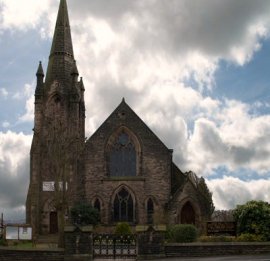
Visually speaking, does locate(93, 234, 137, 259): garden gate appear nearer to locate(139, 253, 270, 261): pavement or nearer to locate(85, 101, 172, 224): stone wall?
locate(139, 253, 270, 261): pavement

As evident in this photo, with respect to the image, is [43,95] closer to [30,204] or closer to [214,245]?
[30,204]

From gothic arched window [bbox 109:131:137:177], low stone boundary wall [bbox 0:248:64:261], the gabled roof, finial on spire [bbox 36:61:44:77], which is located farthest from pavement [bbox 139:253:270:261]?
finial on spire [bbox 36:61:44:77]

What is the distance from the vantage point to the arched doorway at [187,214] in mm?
41312

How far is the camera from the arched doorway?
41.3m

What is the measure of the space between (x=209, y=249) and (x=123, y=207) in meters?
20.4

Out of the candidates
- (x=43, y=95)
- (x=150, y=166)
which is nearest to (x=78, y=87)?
(x=43, y=95)

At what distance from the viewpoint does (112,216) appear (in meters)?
43.1

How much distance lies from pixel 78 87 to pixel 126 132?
6380mm

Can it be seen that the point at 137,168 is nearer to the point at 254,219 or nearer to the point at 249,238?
the point at 254,219

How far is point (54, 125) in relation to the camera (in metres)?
45.8

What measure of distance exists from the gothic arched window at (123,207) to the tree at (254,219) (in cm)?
1421

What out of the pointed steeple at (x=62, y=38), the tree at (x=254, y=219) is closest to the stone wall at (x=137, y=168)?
the pointed steeple at (x=62, y=38)

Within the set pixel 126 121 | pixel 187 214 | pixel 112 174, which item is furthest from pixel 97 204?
pixel 187 214

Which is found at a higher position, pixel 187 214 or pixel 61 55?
pixel 61 55
